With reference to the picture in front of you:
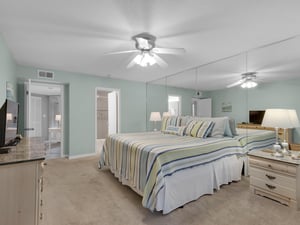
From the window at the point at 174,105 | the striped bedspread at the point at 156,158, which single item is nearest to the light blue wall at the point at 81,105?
the window at the point at 174,105

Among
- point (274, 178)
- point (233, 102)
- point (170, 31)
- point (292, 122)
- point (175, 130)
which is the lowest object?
point (274, 178)

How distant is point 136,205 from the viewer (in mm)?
2186

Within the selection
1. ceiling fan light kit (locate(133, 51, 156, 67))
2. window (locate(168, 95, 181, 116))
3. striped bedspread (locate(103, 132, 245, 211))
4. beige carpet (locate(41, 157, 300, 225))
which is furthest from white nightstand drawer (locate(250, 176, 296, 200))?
ceiling fan light kit (locate(133, 51, 156, 67))

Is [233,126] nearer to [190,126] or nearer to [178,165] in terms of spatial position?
[190,126]

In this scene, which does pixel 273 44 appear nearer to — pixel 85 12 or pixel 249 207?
pixel 249 207

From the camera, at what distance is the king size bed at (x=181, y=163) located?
1962mm

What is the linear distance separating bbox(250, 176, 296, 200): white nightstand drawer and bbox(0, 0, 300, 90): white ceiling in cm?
157

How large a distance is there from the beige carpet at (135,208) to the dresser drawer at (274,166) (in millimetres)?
434

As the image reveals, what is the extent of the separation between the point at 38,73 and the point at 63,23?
260 centimetres

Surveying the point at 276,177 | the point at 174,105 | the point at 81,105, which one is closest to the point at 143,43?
the point at 174,105

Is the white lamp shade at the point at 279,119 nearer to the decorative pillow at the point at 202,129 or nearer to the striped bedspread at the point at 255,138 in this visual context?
the striped bedspread at the point at 255,138

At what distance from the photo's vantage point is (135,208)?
83.3 inches

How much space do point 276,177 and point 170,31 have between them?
7.98 ft

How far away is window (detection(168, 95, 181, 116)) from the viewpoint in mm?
4059
